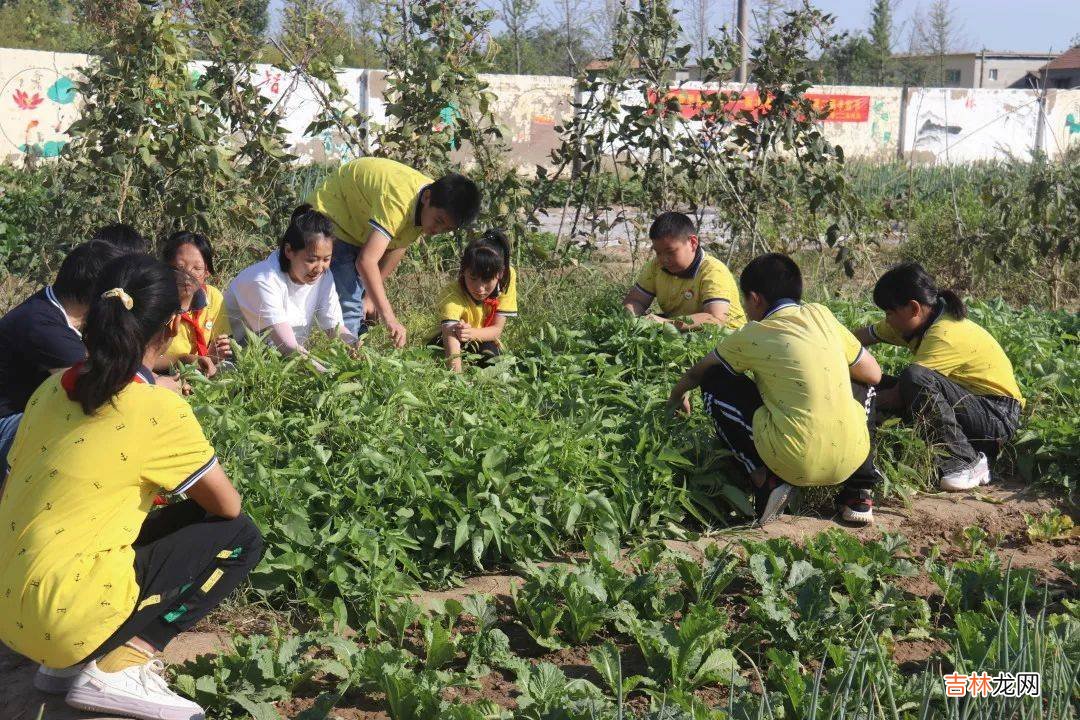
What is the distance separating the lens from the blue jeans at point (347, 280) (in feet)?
17.9

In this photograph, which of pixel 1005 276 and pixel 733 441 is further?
pixel 1005 276

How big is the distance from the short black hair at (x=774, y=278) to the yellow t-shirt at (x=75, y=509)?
2.23 meters

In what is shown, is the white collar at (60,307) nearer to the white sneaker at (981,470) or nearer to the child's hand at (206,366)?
the child's hand at (206,366)

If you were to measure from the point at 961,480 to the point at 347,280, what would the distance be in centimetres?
303

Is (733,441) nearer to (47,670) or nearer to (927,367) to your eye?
(927,367)

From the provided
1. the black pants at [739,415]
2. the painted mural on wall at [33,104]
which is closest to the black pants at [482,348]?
the black pants at [739,415]

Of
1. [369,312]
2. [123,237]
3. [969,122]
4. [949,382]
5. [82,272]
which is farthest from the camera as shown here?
[969,122]

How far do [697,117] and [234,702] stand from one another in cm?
574

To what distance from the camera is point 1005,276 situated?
26.3ft

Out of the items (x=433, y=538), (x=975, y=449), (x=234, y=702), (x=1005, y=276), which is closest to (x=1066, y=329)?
(x=975, y=449)

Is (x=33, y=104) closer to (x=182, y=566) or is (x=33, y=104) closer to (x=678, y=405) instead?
(x=678, y=405)

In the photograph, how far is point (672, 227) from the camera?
538 centimetres

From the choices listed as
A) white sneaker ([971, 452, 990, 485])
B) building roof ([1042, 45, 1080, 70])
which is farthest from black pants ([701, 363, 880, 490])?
building roof ([1042, 45, 1080, 70])

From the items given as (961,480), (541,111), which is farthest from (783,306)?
(541,111)
